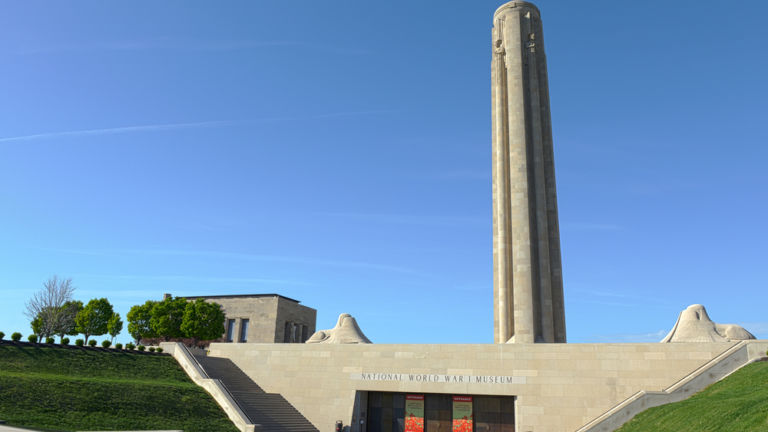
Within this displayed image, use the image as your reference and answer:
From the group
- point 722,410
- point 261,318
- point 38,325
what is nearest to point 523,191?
point 722,410

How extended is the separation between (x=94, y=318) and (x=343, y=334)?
41.1m

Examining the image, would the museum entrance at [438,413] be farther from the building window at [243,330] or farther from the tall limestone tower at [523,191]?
the building window at [243,330]

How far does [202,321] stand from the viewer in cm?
5794

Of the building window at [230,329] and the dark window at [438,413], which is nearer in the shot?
the dark window at [438,413]

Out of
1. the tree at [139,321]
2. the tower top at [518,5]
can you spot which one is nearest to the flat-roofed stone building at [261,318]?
the tree at [139,321]

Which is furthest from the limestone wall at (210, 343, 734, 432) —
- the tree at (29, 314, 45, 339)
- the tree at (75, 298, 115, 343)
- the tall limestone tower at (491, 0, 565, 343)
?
the tree at (29, 314, 45, 339)

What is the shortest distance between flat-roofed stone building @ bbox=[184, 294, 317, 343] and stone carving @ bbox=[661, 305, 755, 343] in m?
40.0

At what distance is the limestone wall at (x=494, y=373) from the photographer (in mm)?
29609

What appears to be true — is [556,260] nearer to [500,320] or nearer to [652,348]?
[500,320]

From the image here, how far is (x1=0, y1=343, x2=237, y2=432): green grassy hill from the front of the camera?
2577 centimetres

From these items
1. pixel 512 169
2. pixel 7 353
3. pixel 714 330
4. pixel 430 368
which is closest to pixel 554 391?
pixel 430 368

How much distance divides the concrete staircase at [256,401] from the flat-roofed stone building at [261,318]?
19.5 metres

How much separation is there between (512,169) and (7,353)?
3780cm

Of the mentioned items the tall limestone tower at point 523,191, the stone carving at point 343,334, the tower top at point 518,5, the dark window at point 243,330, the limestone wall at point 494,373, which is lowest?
the limestone wall at point 494,373
